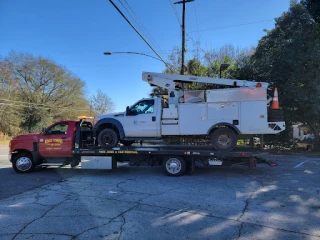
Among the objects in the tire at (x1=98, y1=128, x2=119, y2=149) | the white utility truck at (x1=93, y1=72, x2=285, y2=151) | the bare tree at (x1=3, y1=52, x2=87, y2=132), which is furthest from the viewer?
the bare tree at (x1=3, y1=52, x2=87, y2=132)

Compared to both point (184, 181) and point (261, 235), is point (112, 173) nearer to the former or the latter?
point (184, 181)

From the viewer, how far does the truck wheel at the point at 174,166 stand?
350 inches

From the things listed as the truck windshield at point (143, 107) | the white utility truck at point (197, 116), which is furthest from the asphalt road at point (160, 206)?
the truck windshield at point (143, 107)

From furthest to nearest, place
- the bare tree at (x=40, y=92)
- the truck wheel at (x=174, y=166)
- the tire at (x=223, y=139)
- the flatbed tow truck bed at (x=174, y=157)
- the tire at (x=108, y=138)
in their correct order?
the bare tree at (x=40, y=92) < the tire at (x=108, y=138) < the truck wheel at (x=174, y=166) < the tire at (x=223, y=139) < the flatbed tow truck bed at (x=174, y=157)

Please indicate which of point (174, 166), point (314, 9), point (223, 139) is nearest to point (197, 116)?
point (223, 139)

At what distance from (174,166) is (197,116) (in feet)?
6.11

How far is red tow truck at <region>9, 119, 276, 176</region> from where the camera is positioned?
8930mm

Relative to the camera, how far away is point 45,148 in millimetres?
9758

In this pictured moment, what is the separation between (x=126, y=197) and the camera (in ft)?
21.1

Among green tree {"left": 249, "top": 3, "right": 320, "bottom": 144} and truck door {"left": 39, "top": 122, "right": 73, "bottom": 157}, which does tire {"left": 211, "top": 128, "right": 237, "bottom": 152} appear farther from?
green tree {"left": 249, "top": 3, "right": 320, "bottom": 144}

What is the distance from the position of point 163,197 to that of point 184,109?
3604mm

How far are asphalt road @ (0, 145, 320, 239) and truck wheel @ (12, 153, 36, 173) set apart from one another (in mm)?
386

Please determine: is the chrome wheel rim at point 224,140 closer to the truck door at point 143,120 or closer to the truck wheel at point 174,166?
the truck wheel at point 174,166

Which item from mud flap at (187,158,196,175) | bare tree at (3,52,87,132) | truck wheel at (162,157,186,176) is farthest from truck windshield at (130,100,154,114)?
bare tree at (3,52,87,132)
